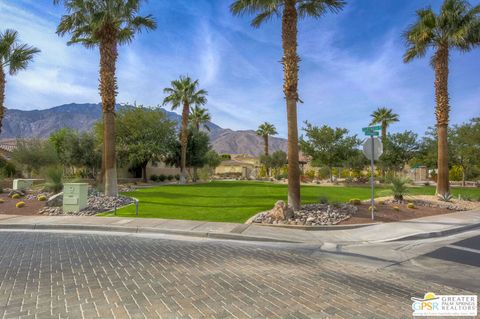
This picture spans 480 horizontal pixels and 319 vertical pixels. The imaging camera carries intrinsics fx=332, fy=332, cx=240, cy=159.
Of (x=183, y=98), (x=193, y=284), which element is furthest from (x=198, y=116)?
(x=193, y=284)

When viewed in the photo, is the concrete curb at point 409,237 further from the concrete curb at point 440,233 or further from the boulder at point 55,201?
the boulder at point 55,201

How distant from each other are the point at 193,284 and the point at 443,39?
2054cm

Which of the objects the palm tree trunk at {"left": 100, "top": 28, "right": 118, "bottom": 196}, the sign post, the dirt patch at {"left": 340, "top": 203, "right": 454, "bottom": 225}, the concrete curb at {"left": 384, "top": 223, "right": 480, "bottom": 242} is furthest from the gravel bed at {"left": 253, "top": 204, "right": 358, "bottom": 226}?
the palm tree trunk at {"left": 100, "top": 28, "right": 118, "bottom": 196}

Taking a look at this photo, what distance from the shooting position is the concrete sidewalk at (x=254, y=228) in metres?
9.40

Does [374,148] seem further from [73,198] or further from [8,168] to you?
[8,168]

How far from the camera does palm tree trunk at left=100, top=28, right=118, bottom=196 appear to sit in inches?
730

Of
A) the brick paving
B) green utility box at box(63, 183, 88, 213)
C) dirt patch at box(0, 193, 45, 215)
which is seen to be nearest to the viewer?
the brick paving

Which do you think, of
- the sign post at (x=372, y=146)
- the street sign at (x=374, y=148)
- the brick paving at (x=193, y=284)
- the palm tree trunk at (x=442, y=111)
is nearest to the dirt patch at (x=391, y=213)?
the sign post at (x=372, y=146)

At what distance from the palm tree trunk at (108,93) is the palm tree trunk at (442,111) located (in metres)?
18.5

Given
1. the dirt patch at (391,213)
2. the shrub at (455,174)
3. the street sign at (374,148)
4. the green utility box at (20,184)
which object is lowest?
the dirt patch at (391,213)

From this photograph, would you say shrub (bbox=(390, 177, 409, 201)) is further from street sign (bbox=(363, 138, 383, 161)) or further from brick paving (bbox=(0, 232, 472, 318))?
brick paving (bbox=(0, 232, 472, 318))

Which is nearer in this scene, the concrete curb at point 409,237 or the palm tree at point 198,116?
the concrete curb at point 409,237

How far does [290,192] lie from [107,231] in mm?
6585

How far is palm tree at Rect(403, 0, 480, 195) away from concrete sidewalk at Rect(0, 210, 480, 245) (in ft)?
23.2
